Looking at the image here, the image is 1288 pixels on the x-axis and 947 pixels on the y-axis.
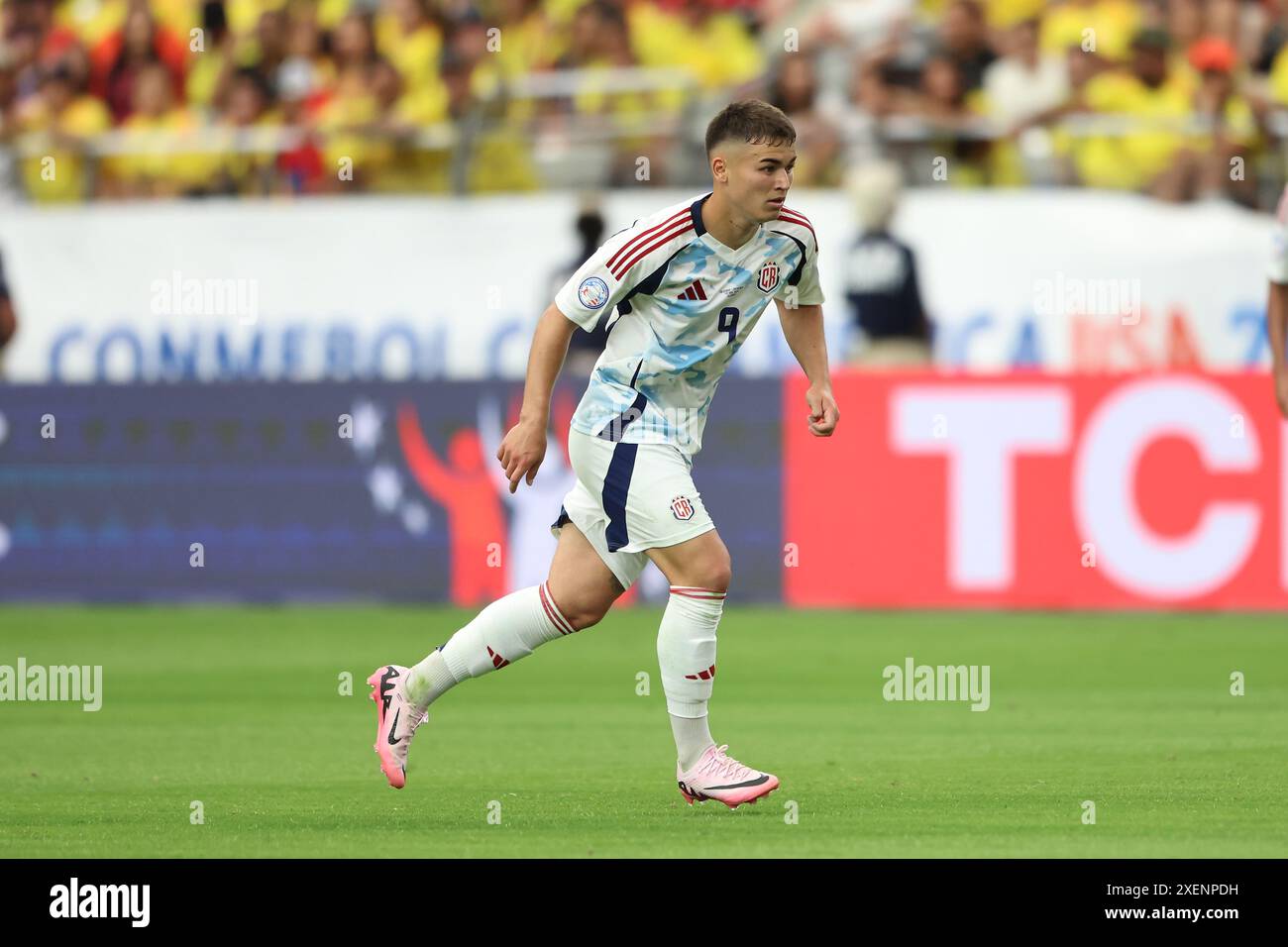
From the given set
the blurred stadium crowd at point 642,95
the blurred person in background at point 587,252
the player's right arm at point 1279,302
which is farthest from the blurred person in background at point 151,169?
the player's right arm at point 1279,302

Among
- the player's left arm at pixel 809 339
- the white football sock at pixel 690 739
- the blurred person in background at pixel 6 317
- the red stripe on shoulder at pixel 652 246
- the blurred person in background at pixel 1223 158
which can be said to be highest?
the blurred person in background at pixel 1223 158

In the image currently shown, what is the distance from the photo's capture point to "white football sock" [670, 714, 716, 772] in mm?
6906

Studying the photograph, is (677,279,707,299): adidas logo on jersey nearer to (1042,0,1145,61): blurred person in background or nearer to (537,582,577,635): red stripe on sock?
(537,582,577,635): red stripe on sock

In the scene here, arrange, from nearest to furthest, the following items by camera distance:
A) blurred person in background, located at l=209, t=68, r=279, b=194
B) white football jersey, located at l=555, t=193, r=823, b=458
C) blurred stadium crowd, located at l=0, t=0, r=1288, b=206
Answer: white football jersey, located at l=555, t=193, r=823, b=458, blurred stadium crowd, located at l=0, t=0, r=1288, b=206, blurred person in background, located at l=209, t=68, r=279, b=194

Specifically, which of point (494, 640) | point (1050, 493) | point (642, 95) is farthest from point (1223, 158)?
point (494, 640)

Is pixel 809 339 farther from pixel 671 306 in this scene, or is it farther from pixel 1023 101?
pixel 1023 101

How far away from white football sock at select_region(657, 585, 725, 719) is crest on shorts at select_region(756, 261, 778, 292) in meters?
0.97

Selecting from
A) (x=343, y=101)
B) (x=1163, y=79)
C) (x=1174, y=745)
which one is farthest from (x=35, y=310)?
(x=1174, y=745)

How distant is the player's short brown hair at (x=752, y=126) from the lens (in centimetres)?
672

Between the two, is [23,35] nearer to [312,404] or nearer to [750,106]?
[312,404]

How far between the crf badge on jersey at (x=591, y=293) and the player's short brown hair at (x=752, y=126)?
21.4 inches

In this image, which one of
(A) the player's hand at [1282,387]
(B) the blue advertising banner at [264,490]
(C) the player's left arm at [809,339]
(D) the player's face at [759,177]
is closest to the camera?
(D) the player's face at [759,177]

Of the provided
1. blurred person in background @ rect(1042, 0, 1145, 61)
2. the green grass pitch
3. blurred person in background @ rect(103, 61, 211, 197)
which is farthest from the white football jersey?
blurred person in background @ rect(103, 61, 211, 197)

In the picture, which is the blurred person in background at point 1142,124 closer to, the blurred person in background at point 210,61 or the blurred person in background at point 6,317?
the blurred person in background at point 210,61
